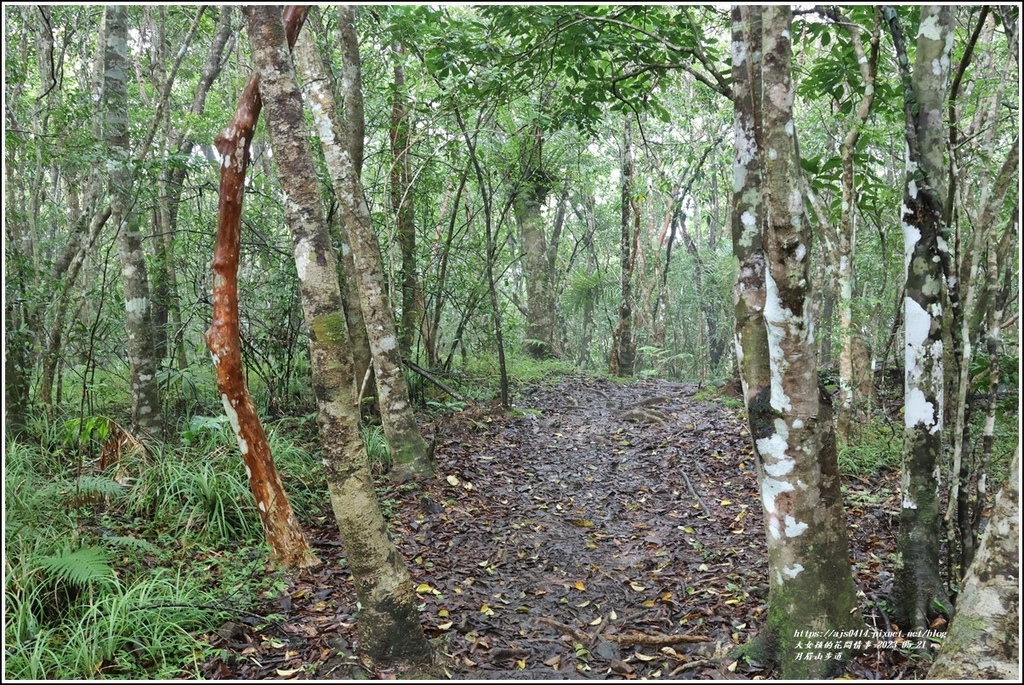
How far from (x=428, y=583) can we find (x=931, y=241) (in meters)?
4.03

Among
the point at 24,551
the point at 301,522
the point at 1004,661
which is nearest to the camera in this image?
the point at 1004,661

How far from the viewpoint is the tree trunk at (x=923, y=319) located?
3420 mm

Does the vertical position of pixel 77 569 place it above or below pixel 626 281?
below

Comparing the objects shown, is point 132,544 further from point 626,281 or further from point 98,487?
point 626,281

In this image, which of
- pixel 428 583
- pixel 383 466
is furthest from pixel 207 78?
pixel 428 583

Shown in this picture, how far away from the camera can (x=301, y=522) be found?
18.1 ft

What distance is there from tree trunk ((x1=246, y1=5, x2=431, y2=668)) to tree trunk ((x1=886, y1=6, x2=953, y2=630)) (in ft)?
9.63

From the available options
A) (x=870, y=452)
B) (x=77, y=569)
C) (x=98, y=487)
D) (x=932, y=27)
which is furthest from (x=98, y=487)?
(x=870, y=452)

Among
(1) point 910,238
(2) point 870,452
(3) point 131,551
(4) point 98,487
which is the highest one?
(1) point 910,238

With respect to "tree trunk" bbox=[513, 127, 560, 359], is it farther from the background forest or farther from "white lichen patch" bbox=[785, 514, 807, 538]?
"white lichen patch" bbox=[785, 514, 807, 538]

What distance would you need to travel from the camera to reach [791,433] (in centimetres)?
320

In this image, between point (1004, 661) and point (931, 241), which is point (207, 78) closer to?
point (931, 241)

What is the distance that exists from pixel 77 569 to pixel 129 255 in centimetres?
388

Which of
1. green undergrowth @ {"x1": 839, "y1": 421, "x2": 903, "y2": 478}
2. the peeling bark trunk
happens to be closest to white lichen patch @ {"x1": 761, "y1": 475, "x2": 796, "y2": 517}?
the peeling bark trunk
